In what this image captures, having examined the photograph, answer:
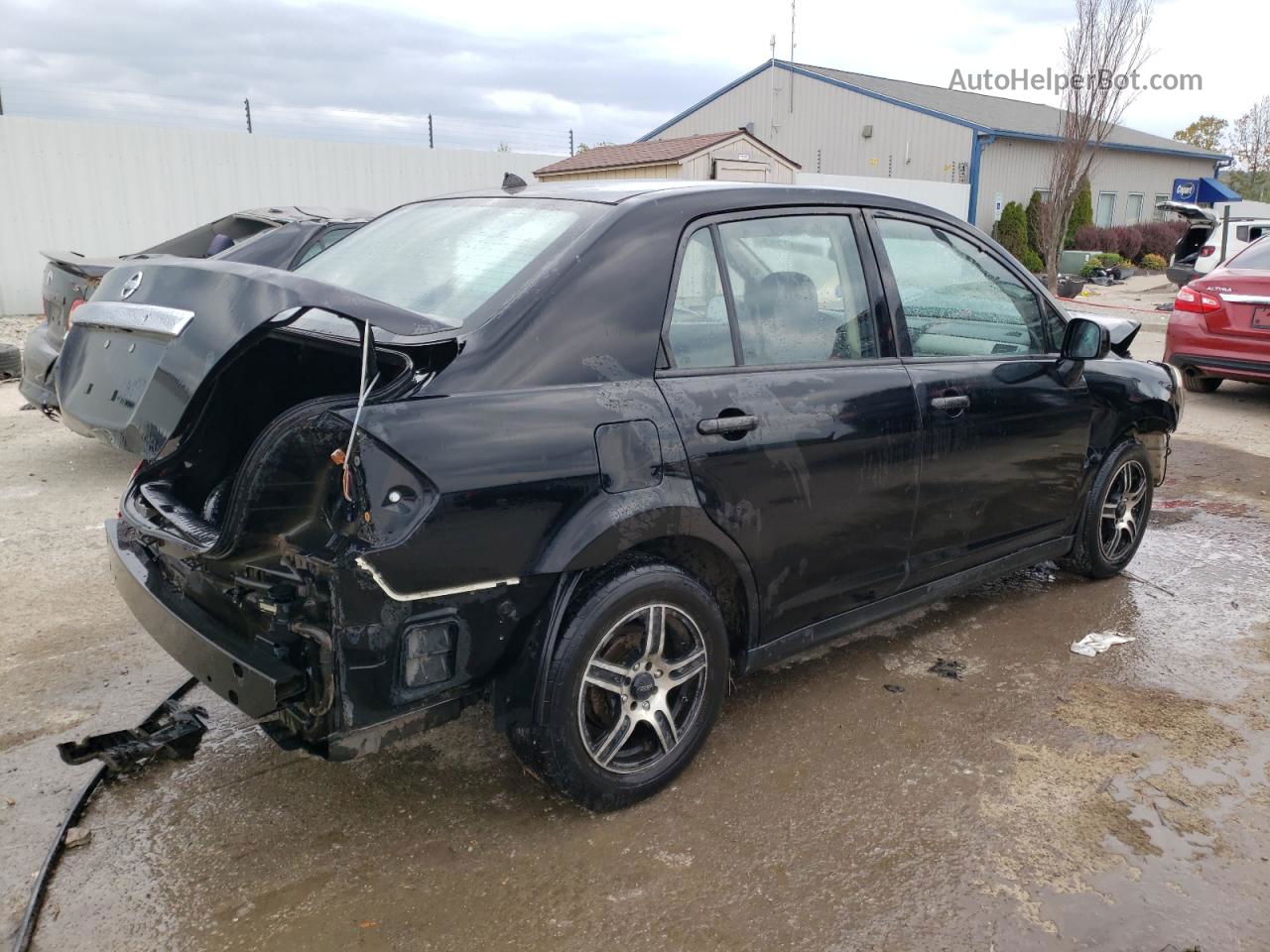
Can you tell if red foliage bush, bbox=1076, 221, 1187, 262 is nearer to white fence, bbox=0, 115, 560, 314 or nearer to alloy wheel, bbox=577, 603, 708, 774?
white fence, bbox=0, 115, 560, 314

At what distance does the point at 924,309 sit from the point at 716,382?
1146mm

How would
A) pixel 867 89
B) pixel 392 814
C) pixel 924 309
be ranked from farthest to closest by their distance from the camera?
pixel 867 89
pixel 924 309
pixel 392 814

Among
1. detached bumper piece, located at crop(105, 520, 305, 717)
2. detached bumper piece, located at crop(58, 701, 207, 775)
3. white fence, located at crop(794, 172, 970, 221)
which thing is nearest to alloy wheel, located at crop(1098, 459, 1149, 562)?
detached bumper piece, located at crop(105, 520, 305, 717)

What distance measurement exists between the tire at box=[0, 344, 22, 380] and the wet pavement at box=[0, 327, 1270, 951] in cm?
610

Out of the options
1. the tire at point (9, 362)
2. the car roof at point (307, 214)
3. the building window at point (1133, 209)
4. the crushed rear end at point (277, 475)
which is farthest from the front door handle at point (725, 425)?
the building window at point (1133, 209)

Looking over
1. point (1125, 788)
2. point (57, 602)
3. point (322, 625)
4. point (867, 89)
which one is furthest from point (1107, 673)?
point (867, 89)

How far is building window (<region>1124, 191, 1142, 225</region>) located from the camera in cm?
3416

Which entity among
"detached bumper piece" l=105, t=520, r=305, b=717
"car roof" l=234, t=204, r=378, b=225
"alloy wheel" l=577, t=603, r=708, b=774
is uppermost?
"car roof" l=234, t=204, r=378, b=225

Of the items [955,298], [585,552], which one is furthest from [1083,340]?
[585,552]

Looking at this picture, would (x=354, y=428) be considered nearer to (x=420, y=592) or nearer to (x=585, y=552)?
(x=420, y=592)

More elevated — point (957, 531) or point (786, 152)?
point (786, 152)

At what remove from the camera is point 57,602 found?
444 centimetres

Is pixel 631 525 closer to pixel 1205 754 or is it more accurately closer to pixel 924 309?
pixel 924 309

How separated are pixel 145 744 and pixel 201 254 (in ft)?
19.7
